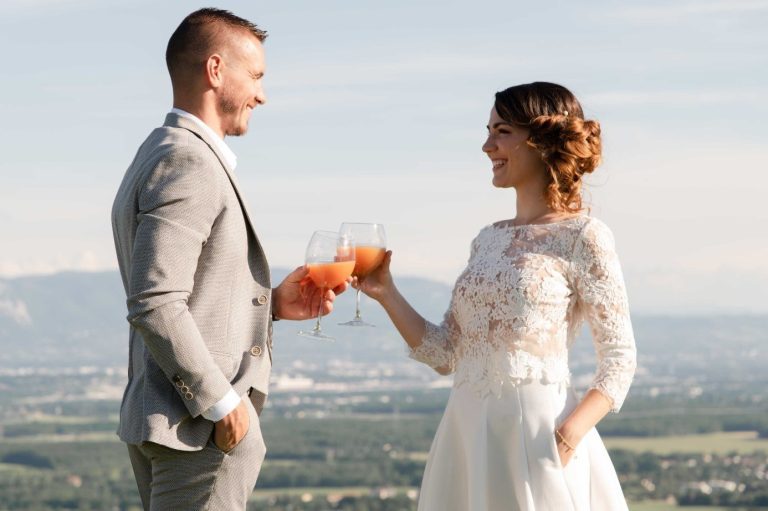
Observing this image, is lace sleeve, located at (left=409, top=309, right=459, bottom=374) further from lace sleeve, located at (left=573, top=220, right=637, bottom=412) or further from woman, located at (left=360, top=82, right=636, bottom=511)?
lace sleeve, located at (left=573, top=220, right=637, bottom=412)

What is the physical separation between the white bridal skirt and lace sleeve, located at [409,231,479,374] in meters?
0.17

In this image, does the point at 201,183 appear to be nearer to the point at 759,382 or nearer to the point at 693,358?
the point at 759,382

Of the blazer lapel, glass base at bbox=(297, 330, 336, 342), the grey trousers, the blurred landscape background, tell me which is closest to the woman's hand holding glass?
glass base at bbox=(297, 330, 336, 342)

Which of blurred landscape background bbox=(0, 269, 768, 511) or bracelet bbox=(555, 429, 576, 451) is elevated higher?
bracelet bbox=(555, 429, 576, 451)

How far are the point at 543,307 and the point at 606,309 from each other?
209mm

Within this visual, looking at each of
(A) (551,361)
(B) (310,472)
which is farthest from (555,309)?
(B) (310,472)

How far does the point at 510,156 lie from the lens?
4254 mm

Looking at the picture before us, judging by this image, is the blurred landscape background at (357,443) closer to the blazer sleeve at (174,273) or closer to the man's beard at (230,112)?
the man's beard at (230,112)

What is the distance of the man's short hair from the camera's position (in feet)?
11.8

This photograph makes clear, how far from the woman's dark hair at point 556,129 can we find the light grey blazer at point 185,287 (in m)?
1.08

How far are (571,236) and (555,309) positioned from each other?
0.80 ft

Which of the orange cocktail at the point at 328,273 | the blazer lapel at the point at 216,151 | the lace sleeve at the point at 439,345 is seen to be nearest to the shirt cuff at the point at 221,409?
the blazer lapel at the point at 216,151

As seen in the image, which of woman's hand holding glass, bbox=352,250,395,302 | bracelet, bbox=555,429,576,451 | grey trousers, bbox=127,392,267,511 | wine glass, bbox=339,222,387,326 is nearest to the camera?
grey trousers, bbox=127,392,267,511

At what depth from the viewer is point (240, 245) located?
3.55m
